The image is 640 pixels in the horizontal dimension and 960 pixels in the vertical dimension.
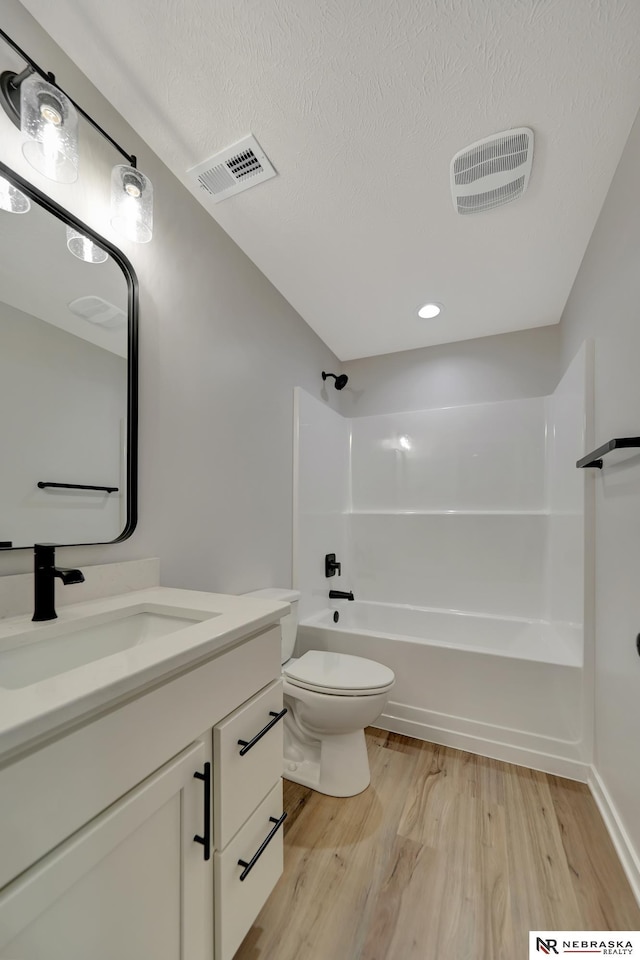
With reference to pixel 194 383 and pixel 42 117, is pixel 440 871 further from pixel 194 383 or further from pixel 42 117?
pixel 42 117

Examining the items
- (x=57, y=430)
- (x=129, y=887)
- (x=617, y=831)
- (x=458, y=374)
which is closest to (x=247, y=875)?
(x=129, y=887)

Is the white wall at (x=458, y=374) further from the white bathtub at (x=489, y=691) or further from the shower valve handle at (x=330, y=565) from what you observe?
the white bathtub at (x=489, y=691)

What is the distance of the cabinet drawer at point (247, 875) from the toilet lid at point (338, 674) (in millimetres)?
539

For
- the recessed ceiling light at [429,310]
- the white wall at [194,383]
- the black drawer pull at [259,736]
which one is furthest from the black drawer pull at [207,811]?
the recessed ceiling light at [429,310]

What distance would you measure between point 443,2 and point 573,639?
7.70ft

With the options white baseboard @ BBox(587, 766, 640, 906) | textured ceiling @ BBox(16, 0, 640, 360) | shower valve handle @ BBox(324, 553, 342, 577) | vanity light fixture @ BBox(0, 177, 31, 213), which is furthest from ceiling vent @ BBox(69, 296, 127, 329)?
white baseboard @ BBox(587, 766, 640, 906)

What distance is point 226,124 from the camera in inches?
48.3

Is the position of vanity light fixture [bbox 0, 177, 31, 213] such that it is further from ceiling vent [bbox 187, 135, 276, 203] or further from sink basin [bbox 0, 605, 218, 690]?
sink basin [bbox 0, 605, 218, 690]

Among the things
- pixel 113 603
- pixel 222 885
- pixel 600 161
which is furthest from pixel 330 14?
pixel 222 885

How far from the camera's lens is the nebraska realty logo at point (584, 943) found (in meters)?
0.97

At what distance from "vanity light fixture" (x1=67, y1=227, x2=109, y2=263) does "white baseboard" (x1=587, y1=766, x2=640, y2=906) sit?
7.89ft

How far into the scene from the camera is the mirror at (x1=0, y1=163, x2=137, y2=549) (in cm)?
92

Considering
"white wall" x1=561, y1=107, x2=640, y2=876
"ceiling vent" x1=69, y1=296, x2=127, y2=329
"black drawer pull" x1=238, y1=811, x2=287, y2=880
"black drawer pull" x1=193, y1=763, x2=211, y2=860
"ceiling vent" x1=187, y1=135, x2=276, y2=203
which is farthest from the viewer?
"ceiling vent" x1=187, y1=135, x2=276, y2=203

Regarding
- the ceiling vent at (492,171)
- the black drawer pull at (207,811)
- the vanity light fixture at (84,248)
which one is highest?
the ceiling vent at (492,171)
